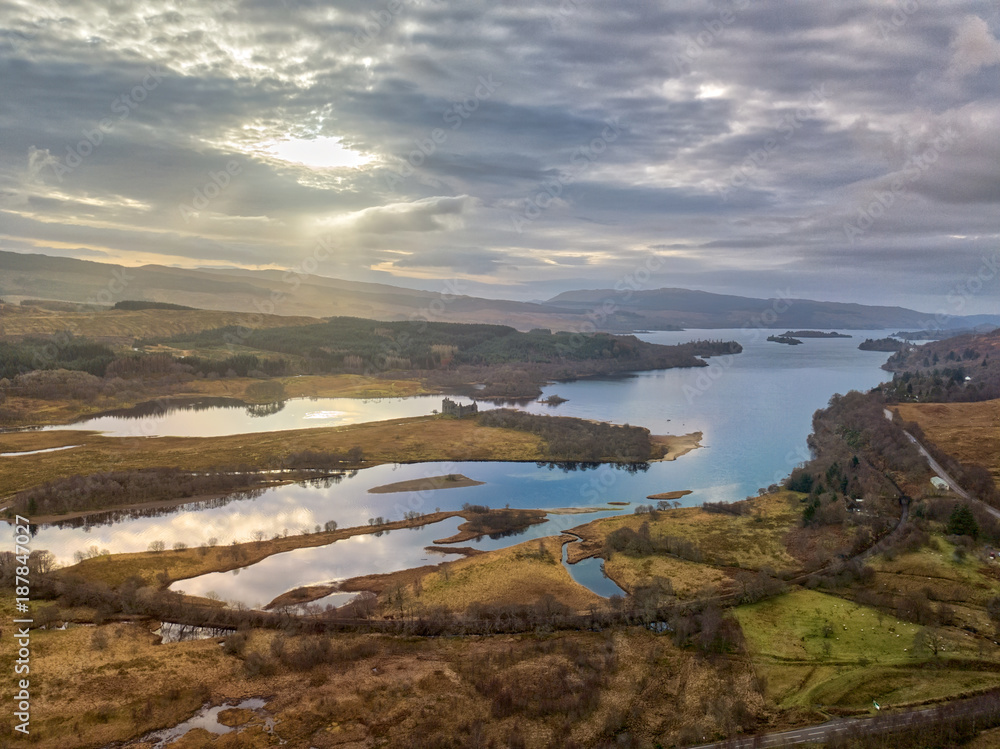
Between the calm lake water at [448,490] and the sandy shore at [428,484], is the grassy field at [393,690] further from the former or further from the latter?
the sandy shore at [428,484]

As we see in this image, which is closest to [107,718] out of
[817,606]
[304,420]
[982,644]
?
[817,606]

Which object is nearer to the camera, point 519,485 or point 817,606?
point 817,606

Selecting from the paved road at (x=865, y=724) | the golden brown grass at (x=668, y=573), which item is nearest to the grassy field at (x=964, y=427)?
the golden brown grass at (x=668, y=573)

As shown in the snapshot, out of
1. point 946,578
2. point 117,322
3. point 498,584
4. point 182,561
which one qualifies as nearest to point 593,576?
point 498,584

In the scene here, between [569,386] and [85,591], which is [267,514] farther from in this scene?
[569,386]

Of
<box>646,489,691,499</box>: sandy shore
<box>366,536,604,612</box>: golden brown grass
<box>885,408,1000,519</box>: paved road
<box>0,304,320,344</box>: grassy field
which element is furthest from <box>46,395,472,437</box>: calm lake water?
<box>885,408,1000,519</box>: paved road

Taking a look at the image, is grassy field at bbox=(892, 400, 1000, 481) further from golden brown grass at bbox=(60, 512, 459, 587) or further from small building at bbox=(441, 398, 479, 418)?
golden brown grass at bbox=(60, 512, 459, 587)
